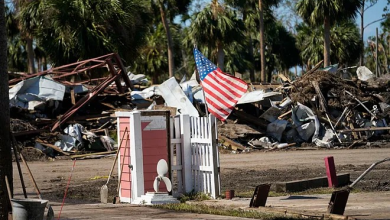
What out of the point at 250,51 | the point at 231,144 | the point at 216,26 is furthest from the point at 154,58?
the point at 231,144

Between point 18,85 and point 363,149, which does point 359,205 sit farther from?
point 18,85

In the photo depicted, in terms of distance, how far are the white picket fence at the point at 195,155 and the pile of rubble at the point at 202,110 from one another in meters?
12.4

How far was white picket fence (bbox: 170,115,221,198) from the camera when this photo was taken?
14055 millimetres

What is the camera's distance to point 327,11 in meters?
47.6

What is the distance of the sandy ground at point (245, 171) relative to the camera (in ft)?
53.0

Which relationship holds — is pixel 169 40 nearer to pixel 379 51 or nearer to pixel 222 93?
pixel 222 93

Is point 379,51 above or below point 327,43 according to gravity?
above

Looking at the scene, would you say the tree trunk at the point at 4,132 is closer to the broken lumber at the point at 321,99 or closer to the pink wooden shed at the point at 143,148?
the pink wooden shed at the point at 143,148

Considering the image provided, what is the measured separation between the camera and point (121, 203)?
14406 millimetres

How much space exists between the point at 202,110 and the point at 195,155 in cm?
1545

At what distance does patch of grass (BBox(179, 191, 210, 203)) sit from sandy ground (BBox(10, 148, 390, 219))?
58.5 inches

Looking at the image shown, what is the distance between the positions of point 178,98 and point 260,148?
12.6ft

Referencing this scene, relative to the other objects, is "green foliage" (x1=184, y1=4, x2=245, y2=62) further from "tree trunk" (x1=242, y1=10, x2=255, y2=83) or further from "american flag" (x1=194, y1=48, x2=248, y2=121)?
"american flag" (x1=194, y1=48, x2=248, y2=121)

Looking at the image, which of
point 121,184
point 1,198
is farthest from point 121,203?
point 1,198
